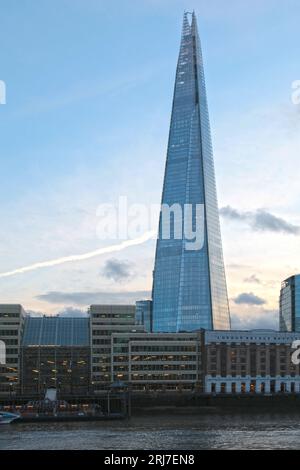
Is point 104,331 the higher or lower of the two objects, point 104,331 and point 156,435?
the higher

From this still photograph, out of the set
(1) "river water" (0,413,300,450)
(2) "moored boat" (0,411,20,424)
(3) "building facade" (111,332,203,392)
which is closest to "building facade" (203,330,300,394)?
(3) "building facade" (111,332,203,392)

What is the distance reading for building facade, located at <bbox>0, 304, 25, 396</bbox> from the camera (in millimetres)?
172000

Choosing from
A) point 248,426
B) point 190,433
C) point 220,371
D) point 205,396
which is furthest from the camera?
point 220,371

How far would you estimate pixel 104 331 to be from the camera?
17788 centimetres

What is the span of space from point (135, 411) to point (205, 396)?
22067mm

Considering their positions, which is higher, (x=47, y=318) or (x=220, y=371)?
(x=47, y=318)

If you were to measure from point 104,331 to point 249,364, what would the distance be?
37.5 metres

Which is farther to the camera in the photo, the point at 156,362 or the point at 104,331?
the point at 104,331

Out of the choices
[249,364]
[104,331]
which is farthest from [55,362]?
[249,364]

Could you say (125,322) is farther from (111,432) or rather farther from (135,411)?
(111,432)

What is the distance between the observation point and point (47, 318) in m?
192

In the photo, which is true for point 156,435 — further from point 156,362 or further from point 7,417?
point 156,362
